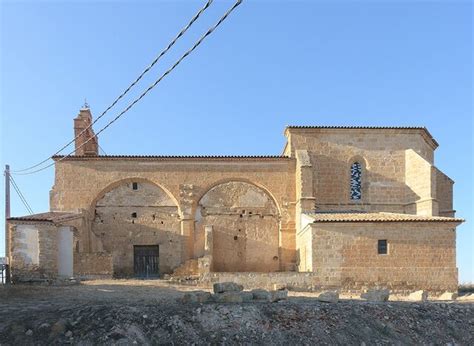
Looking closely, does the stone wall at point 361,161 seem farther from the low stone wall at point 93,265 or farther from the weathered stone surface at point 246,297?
the weathered stone surface at point 246,297

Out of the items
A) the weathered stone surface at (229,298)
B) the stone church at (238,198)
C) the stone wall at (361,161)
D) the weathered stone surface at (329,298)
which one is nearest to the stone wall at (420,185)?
the stone church at (238,198)

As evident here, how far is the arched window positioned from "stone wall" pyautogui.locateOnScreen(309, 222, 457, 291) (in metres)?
4.57

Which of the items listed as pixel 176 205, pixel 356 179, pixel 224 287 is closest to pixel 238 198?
pixel 176 205

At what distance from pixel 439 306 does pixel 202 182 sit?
41.5 feet

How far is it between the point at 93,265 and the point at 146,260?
9.82 feet

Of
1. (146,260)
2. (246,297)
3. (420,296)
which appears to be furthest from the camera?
(146,260)

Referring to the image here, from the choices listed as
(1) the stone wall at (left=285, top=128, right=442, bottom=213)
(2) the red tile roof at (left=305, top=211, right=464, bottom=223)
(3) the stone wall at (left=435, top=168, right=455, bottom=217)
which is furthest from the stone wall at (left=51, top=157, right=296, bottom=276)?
(3) the stone wall at (left=435, top=168, right=455, bottom=217)

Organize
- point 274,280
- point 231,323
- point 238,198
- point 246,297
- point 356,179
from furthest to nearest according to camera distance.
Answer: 1. point 356,179
2. point 238,198
3. point 274,280
4. point 246,297
5. point 231,323

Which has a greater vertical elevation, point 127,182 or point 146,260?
point 127,182

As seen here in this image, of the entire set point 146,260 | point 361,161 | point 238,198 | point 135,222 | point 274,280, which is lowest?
point 274,280

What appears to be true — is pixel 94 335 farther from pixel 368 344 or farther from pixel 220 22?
pixel 220 22

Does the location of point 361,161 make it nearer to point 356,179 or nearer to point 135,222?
point 356,179

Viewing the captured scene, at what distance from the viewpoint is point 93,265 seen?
60.3 feet

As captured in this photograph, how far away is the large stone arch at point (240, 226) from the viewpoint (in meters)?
21.0
